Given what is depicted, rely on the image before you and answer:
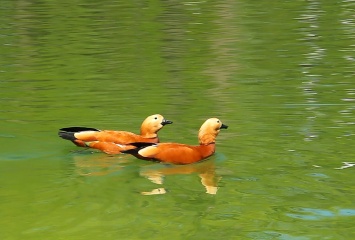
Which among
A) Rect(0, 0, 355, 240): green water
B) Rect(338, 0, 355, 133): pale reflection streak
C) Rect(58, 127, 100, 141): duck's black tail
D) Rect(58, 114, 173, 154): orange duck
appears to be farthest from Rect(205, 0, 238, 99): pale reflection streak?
Rect(58, 127, 100, 141): duck's black tail

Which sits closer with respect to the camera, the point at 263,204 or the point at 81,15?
the point at 263,204

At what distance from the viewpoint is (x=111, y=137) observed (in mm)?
12281

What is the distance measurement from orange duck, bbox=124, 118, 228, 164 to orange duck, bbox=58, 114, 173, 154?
0.29 metres

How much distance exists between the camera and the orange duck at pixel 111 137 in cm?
1225

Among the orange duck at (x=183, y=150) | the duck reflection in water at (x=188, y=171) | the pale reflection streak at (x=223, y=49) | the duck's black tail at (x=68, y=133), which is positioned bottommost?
the pale reflection streak at (x=223, y=49)

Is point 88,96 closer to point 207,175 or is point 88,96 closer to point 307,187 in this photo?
point 207,175

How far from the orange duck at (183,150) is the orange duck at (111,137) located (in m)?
0.29

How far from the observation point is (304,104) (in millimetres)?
15930

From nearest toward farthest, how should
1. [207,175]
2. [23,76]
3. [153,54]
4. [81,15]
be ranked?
[207,175] → [23,76] → [153,54] → [81,15]

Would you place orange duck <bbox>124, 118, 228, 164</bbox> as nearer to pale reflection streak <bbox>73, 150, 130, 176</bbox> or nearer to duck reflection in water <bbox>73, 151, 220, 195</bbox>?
duck reflection in water <bbox>73, 151, 220, 195</bbox>

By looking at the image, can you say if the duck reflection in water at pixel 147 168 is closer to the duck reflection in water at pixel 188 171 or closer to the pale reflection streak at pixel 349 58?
the duck reflection in water at pixel 188 171

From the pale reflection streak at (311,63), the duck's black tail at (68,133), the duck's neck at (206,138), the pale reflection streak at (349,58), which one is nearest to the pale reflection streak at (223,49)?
the pale reflection streak at (311,63)

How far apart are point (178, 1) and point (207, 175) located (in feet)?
99.4

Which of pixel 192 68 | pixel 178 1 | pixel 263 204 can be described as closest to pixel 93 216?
pixel 263 204
